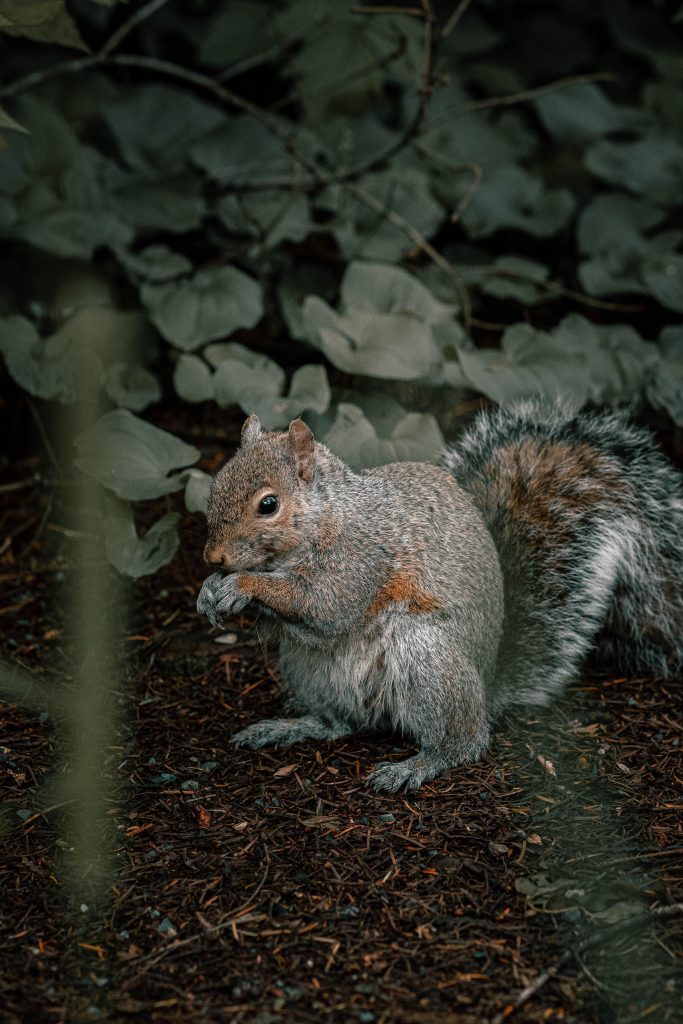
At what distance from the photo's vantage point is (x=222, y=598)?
2627 mm

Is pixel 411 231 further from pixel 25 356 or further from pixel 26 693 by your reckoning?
pixel 26 693

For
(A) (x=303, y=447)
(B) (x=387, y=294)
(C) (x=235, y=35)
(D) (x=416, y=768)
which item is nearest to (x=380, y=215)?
(B) (x=387, y=294)

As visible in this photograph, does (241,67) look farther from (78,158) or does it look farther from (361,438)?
(361,438)

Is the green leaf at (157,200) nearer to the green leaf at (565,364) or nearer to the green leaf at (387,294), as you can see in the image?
the green leaf at (387,294)

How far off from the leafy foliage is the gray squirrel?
17.4 inches

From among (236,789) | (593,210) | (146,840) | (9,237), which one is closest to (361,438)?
(236,789)

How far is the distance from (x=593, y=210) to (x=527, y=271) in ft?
1.43

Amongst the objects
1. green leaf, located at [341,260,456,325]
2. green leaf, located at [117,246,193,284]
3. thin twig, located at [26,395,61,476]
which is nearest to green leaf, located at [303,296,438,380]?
green leaf, located at [341,260,456,325]

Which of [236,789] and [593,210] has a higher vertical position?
[593,210]

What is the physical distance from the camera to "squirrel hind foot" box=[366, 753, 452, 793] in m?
2.73

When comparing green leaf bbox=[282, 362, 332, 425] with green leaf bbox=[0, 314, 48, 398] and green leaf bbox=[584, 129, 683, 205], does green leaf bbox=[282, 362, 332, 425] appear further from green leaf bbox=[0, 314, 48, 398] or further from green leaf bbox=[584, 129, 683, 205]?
green leaf bbox=[584, 129, 683, 205]

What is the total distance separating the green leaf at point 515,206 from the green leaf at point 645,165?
0.21m

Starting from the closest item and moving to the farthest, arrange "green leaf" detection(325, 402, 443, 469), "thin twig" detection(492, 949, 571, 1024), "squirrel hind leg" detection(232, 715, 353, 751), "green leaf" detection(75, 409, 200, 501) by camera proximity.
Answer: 1. "thin twig" detection(492, 949, 571, 1024)
2. "squirrel hind leg" detection(232, 715, 353, 751)
3. "green leaf" detection(75, 409, 200, 501)
4. "green leaf" detection(325, 402, 443, 469)

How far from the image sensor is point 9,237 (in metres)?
4.28
